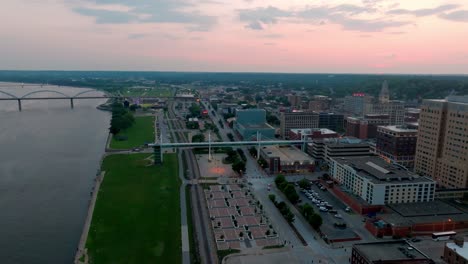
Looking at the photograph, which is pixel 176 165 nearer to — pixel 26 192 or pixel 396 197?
pixel 26 192

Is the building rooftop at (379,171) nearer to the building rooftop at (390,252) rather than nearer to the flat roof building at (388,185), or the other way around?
the flat roof building at (388,185)

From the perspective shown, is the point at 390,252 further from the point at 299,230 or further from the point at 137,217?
the point at 137,217

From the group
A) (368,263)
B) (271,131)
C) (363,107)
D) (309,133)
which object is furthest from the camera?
(363,107)

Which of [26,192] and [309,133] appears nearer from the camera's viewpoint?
[26,192]

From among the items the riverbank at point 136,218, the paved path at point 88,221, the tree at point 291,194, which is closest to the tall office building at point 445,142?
the tree at point 291,194

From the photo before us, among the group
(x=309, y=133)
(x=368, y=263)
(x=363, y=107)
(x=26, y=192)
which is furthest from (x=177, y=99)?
(x=368, y=263)

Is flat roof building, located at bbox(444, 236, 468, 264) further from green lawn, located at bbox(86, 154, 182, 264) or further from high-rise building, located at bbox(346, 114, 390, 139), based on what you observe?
high-rise building, located at bbox(346, 114, 390, 139)

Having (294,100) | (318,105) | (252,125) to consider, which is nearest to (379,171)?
(252,125)
